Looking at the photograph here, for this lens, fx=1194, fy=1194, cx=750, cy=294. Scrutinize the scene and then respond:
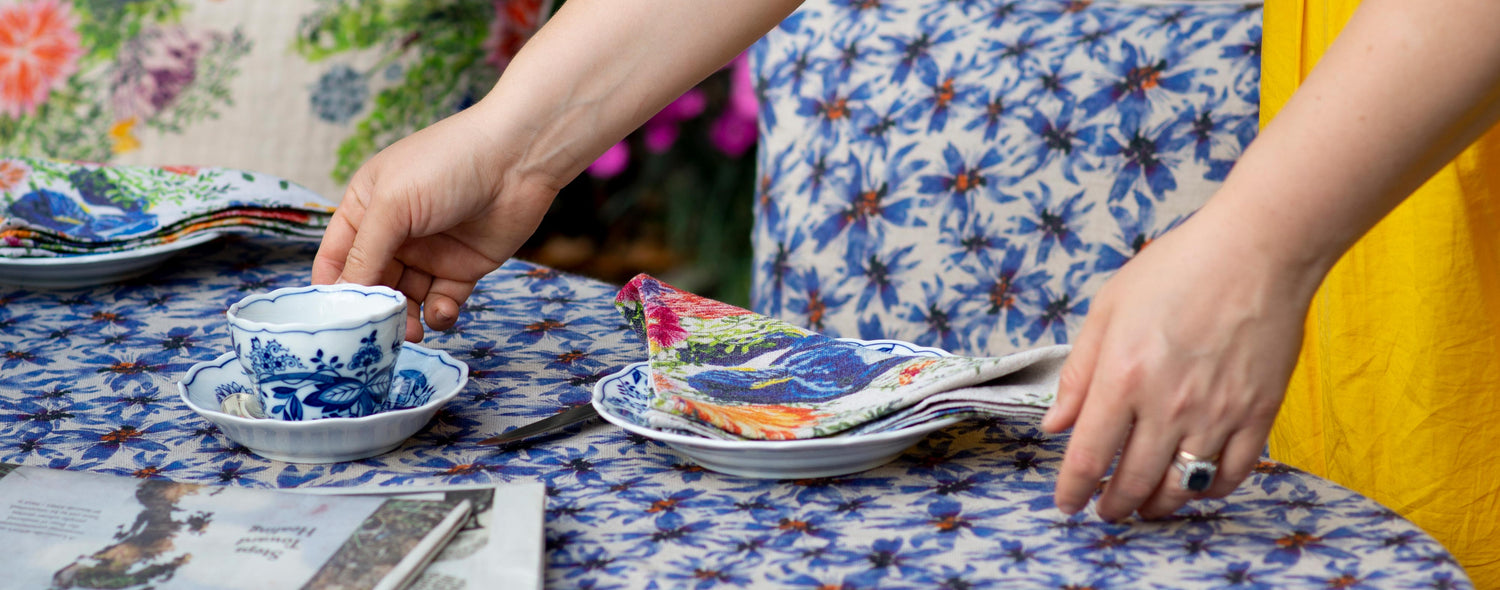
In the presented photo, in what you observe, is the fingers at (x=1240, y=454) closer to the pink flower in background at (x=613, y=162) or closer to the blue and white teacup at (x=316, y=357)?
the blue and white teacup at (x=316, y=357)

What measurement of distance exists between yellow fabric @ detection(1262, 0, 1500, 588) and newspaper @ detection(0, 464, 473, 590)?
2.17 ft

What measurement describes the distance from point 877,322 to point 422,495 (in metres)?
0.94

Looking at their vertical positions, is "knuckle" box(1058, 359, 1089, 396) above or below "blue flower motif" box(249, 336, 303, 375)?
above

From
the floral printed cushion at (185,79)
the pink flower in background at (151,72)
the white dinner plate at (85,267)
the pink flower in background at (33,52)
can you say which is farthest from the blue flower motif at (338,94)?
the white dinner plate at (85,267)

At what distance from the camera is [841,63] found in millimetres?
1404

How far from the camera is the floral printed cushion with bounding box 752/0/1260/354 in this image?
129cm

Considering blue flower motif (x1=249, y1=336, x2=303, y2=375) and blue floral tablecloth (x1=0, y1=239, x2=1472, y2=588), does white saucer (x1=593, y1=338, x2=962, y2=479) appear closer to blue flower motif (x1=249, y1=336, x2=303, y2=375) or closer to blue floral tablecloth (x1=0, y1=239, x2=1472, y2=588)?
blue floral tablecloth (x1=0, y1=239, x2=1472, y2=588)

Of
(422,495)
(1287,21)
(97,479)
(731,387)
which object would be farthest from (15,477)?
(1287,21)

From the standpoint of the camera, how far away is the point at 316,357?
623mm

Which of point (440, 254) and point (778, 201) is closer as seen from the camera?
point (440, 254)

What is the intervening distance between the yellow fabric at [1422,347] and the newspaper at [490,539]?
0.63 meters

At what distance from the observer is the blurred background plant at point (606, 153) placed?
1958 millimetres

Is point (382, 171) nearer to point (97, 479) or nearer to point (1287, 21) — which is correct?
point (97, 479)

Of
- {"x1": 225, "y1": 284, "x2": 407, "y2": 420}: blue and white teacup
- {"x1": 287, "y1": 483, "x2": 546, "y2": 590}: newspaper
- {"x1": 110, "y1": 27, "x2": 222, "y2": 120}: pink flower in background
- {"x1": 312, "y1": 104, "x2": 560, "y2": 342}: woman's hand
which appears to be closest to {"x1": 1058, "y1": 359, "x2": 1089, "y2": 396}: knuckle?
{"x1": 287, "y1": 483, "x2": 546, "y2": 590}: newspaper
